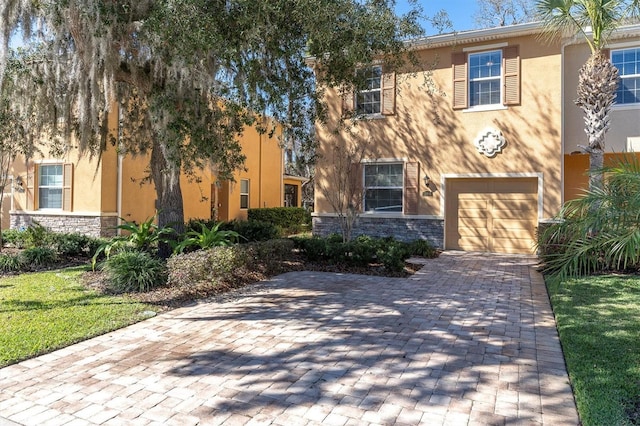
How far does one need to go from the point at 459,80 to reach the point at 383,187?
3585 mm

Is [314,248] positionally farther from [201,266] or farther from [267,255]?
[201,266]

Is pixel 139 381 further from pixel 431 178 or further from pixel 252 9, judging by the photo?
pixel 431 178

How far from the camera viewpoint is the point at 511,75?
11.3m

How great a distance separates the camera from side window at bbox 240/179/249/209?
18156 mm

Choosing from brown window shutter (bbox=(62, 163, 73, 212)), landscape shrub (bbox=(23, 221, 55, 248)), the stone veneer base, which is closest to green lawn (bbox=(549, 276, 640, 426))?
landscape shrub (bbox=(23, 221, 55, 248))

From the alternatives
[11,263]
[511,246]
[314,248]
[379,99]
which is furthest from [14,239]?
[511,246]

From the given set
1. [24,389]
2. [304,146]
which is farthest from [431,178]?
[24,389]

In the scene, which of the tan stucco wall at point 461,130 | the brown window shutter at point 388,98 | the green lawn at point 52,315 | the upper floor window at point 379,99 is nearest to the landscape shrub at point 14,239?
the green lawn at point 52,315

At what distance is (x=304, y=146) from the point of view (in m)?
8.27

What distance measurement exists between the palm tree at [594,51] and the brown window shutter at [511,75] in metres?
1.71

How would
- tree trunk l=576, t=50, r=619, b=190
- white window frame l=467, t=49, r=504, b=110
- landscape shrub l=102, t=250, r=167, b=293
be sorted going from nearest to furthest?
landscape shrub l=102, t=250, r=167, b=293 → tree trunk l=576, t=50, r=619, b=190 → white window frame l=467, t=49, r=504, b=110

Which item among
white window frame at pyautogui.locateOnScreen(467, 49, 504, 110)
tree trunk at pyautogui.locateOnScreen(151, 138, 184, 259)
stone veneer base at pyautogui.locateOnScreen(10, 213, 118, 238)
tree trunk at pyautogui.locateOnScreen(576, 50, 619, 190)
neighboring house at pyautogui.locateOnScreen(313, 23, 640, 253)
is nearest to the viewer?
tree trunk at pyautogui.locateOnScreen(151, 138, 184, 259)

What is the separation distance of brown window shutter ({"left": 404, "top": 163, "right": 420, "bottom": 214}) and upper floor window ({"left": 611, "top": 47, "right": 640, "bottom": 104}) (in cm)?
530

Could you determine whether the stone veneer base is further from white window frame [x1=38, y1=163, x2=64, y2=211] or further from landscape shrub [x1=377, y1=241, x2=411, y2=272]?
landscape shrub [x1=377, y1=241, x2=411, y2=272]
